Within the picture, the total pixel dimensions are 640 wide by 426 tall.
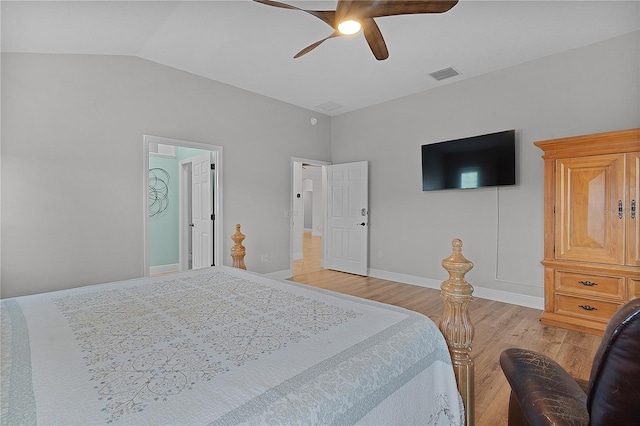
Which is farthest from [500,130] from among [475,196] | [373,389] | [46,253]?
[46,253]

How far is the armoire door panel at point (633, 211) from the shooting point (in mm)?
2760

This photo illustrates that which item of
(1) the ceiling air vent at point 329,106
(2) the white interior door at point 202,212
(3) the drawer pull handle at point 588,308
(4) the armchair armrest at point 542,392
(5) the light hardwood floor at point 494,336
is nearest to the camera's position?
(4) the armchair armrest at point 542,392

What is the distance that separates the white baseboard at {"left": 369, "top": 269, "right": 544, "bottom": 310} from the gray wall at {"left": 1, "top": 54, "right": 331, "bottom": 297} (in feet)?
8.73

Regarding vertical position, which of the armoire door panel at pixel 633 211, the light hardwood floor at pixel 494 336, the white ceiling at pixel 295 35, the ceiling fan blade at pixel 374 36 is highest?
the white ceiling at pixel 295 35

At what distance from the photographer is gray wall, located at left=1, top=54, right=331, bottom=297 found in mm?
2924

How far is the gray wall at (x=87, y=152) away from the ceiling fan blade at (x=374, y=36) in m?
2.63

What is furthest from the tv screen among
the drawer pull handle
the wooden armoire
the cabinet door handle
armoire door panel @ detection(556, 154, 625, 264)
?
the drawer pull handle

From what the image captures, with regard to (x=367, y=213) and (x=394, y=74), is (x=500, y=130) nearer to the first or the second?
(x=394, y=74)

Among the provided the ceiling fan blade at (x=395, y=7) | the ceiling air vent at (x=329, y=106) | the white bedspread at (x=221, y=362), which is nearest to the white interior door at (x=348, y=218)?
the ceiling air vent at (x=329, y=106)

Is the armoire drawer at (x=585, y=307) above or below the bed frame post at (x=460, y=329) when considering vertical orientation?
below

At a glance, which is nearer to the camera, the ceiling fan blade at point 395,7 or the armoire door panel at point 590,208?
the ceiling fan blade at point 395,7

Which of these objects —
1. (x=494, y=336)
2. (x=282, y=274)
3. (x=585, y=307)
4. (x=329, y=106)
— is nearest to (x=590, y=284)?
Answer: (x=585, y=307)

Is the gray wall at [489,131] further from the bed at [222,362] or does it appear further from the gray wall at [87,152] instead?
the bed at [222,362]

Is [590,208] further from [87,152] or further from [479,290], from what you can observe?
[87,152]
